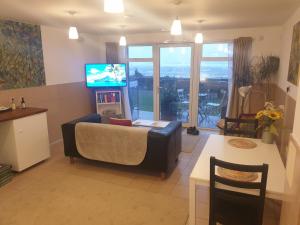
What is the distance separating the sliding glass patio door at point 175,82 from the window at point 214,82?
0.31 metres

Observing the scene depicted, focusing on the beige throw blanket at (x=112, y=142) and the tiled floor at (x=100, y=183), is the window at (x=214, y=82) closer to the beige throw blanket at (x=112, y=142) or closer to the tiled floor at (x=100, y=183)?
the tiled floor at (x=100, y=183)

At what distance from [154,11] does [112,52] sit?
9.21ft

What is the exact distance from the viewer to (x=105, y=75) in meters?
5.64

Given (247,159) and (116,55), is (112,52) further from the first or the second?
(247,159)

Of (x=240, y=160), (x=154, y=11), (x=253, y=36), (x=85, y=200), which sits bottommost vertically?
(x=85, y=200)

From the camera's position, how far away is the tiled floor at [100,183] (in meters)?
2.78

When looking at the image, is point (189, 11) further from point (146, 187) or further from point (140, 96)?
point (140, 96)

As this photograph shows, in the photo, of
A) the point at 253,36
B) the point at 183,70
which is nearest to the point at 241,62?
the point at 253,36

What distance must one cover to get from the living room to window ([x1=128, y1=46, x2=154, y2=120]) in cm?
3

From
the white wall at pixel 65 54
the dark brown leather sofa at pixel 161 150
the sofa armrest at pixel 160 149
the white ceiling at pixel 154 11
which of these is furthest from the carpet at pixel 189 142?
the white wall at pixel 65 54

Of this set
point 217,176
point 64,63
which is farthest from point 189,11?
point 64,63

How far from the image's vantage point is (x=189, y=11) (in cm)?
327

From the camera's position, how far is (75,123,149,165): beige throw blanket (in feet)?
10.7

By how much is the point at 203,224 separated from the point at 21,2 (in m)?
3.26
